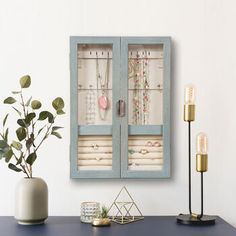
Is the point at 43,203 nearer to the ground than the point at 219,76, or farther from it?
nearer to the ground

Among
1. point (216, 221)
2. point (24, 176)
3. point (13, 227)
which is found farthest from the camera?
point (24, 176)

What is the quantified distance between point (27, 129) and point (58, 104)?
0.18 metres

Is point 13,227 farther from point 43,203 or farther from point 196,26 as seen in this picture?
point 196,26

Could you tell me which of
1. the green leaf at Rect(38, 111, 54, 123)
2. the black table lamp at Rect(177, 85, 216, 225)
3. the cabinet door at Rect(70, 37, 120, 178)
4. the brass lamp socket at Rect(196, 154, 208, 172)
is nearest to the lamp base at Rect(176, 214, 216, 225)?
the black table lamp at Rect(177, 85, 216, 225)

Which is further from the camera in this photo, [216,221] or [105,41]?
[105,41]

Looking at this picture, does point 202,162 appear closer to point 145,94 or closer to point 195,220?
point 195,220

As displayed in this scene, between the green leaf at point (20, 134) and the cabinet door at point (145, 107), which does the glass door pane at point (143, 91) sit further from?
the green leaf at point (20, 134)

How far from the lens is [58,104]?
2258 millimetres

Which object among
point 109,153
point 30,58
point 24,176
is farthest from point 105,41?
point 24,176

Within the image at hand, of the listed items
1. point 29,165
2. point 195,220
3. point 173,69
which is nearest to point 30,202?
point 29,165

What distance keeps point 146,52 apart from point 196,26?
291 mm

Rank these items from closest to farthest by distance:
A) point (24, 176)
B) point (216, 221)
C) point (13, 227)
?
point (13, 227) < point (216, 221) < point (24, 176)

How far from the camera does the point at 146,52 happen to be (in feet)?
8.15

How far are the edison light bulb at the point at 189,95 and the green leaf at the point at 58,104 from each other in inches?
22.9
